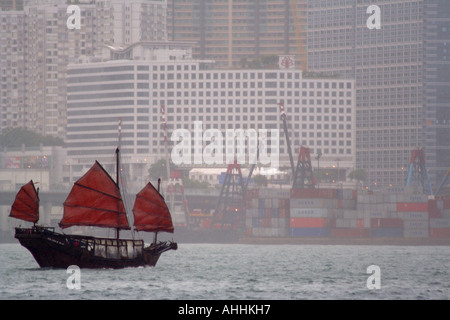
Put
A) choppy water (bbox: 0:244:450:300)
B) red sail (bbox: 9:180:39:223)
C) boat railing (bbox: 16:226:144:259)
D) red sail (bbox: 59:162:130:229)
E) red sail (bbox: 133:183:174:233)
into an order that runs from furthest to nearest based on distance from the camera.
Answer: red sail (bbox: 9:180:39:223), red sail (bbox: 133:183:174:233), red sail (bbox: 59:162:130:229), boat railing (bbox: 16:226:144:259), choppy water (bbox: 0:244:450:300)

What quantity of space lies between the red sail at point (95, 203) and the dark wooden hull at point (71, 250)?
171 centimetres

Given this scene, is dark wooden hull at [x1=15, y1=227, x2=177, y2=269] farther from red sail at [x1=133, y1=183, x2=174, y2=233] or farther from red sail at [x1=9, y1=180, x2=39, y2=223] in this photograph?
red sail at [x1=9, y1=180, x2=39, y2=223]

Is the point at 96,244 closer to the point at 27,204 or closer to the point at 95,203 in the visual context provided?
the point at 95,203

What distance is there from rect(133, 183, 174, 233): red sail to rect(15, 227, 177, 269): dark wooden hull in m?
2.59

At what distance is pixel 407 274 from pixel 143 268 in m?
26.9

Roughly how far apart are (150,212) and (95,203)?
5.68m

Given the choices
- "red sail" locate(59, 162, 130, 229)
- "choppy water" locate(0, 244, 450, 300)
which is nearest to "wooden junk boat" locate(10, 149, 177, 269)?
"red sail" locate(59, 162, 130, 229)

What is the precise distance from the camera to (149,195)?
385ft

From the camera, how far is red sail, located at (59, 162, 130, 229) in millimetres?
115062

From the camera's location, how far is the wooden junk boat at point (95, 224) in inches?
4491
